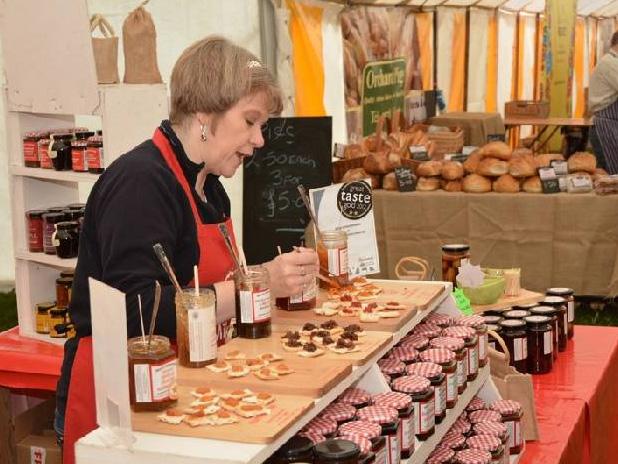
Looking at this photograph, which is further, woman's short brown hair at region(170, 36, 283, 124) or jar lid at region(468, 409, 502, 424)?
jar lid at region(468, 409, 502, 424)

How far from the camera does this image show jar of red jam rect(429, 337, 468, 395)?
2770mm

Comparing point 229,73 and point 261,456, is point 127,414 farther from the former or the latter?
point 229,73

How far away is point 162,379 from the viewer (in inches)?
76.0

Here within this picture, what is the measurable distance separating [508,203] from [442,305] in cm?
368

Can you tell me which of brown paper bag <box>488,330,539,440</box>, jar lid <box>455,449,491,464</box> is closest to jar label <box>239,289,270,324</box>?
jar lid <box>455,449,491,464</box>

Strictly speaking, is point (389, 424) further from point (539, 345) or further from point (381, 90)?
point (381, 90)

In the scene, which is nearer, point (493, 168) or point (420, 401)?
point (420, 401)

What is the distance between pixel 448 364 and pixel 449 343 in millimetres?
137

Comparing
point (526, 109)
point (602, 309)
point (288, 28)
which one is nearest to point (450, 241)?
point (602, 309)

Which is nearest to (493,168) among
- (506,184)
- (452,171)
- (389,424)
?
(506,184)

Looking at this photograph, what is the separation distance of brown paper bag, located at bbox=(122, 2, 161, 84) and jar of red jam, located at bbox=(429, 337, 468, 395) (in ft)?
5.04

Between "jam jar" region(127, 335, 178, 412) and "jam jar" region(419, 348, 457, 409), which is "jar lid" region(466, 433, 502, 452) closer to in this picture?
"jam jar" region(419, 348, 457, 409)

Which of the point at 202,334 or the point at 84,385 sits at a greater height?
the point at 202,334

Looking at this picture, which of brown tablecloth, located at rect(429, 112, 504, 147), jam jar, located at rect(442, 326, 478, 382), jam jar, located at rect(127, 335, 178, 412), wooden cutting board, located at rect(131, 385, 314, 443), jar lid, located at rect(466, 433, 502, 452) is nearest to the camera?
wooden cutting board, located at rect(131, 385, 314, 443)
